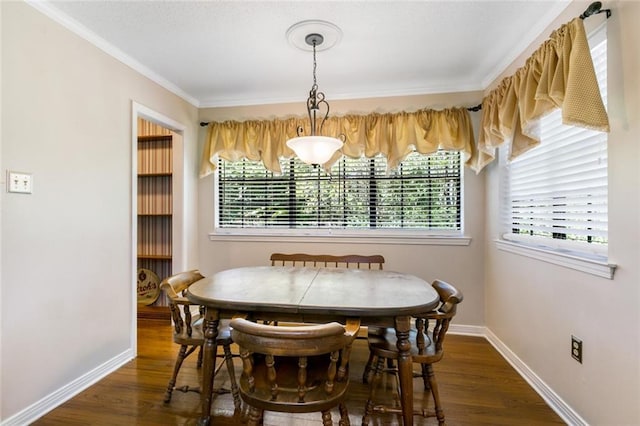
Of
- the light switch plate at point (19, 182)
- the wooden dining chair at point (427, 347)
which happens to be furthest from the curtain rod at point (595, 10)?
the light switch plate at point (19, 182)

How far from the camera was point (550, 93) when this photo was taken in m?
1.68

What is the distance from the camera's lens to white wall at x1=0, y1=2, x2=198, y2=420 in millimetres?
1715

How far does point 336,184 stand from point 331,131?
1.80 feet

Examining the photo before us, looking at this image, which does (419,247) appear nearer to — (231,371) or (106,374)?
(231,371)

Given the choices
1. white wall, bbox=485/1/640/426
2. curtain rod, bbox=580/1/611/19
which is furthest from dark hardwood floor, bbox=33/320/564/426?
curtain rod, bbox=580/1/611/19

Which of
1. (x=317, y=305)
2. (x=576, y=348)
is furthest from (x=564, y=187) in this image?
(x=317, y=305)

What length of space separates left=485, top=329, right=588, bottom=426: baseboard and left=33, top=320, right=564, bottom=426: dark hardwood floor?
0.12 feet

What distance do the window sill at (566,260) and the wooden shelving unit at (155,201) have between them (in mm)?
3350

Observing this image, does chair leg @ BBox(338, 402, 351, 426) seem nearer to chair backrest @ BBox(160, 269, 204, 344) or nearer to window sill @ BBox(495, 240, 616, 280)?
chair backrest @ BBox(160, 269, 204, 344)

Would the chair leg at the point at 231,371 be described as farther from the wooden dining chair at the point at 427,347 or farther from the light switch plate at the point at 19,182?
the light switch plate at the point at 19,182

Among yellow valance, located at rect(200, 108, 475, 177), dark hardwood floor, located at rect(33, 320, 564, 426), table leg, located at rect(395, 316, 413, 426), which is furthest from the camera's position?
yellow valance, located at rect(200, 108, 475, 177)

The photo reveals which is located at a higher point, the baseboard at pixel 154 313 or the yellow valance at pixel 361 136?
the yellow valance at pixel 361 136

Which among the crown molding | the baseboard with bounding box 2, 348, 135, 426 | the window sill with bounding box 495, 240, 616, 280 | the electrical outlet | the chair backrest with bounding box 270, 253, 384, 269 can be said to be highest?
the crown molding

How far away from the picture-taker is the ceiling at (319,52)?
1.93 meters
